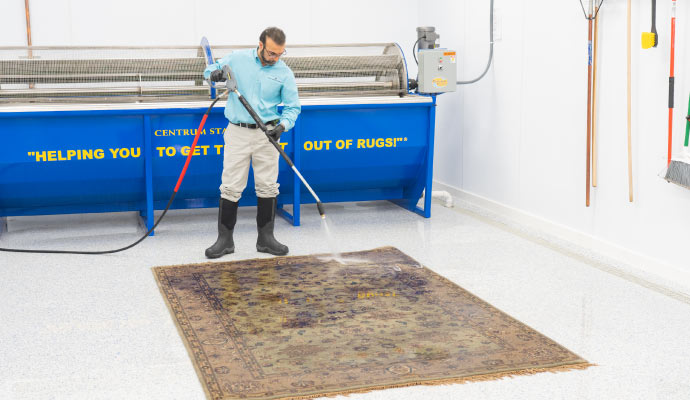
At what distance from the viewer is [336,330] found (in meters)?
3.20

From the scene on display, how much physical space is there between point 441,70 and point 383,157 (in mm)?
729

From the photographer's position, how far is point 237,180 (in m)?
4.41

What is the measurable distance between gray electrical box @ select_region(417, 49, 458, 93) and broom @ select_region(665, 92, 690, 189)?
75.8 inches

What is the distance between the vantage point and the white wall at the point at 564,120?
12.8 ft

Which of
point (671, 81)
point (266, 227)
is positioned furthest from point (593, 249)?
point (266, 227)

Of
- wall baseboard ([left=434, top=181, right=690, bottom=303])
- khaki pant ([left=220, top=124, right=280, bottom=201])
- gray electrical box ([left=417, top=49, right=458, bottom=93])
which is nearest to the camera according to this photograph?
wall baseboard ([left=434, top=181, right=690, bottom=303])

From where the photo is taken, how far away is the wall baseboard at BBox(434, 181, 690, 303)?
3840 mm

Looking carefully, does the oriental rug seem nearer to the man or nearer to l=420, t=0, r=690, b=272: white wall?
the man

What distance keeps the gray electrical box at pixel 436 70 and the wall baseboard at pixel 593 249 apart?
0.97m

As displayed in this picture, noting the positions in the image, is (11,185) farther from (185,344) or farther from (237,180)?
(185,344)

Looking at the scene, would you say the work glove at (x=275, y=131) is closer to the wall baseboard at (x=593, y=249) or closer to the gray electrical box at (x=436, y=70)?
the gray electrical box at (x=436, y=70)

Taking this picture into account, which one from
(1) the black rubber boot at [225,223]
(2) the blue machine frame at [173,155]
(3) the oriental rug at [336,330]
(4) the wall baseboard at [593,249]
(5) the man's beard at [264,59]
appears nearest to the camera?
(3) the oriental rug at [336,330]

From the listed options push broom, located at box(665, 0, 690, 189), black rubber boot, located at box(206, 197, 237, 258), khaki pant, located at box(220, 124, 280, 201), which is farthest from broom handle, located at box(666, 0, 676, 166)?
black rubber boot, located at box(206, 197, 237, 258)

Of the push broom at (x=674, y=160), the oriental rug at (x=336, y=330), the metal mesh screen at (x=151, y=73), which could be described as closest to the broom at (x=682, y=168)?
the push broom at (x=674, y=160)
